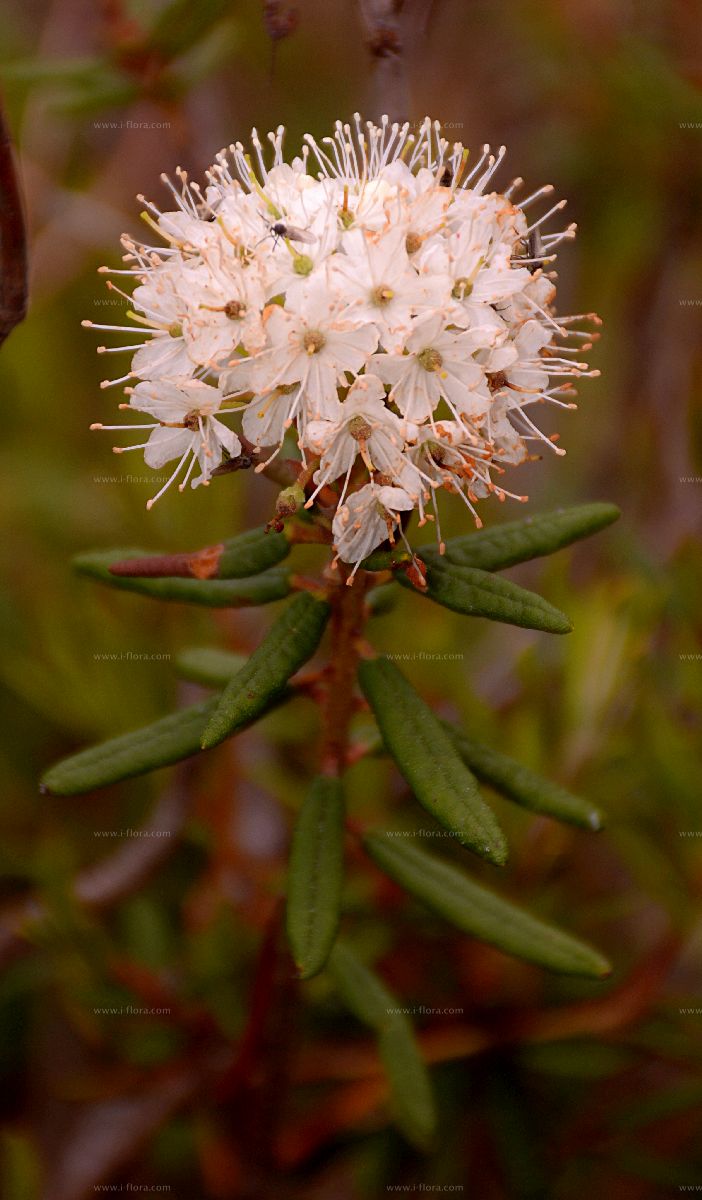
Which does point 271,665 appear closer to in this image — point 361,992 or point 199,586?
point 199,586

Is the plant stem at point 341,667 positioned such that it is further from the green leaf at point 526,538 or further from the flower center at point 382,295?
the flower center at point 382,295

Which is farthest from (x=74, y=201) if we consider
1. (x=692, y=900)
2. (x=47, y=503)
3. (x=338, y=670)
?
(x=692, y=900)

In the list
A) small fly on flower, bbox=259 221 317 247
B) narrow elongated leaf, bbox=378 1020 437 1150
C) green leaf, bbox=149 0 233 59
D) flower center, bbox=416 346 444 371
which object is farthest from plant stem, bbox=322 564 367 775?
green leaf, bbox=149 0 233 59

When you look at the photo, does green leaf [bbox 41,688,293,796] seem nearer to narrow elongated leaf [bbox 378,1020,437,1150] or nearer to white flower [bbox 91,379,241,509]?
white flower [bbox 91,379,241,509]

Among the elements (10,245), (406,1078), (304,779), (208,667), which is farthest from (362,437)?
(304,779)

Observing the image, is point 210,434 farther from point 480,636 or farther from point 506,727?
point 480,636

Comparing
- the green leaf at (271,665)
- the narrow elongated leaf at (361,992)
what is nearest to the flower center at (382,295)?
the green leaf at (271,665)
